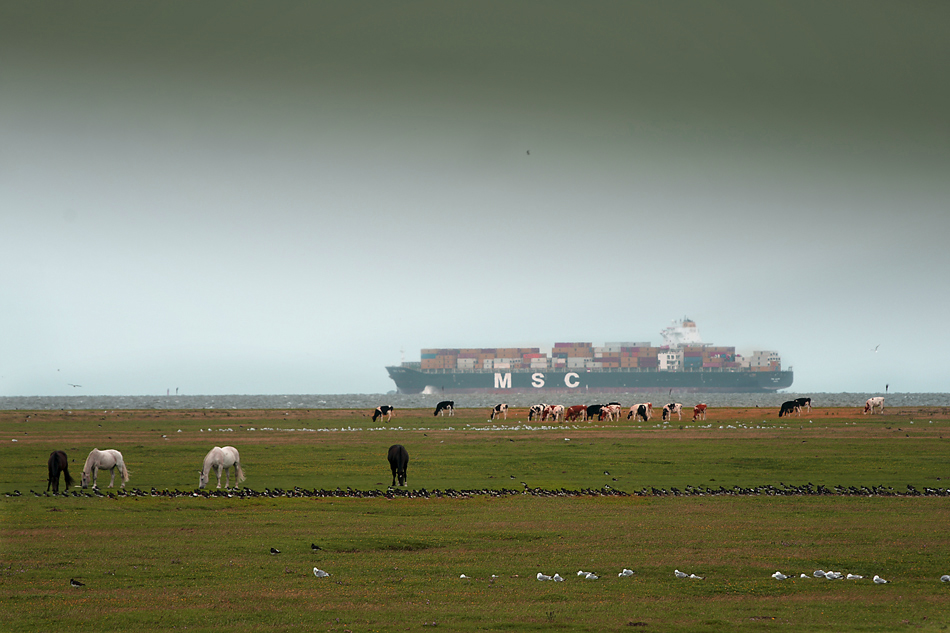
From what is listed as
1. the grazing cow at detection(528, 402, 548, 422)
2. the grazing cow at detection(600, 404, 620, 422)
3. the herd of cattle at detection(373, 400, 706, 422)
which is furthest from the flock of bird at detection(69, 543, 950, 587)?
the grazing cow at detection(528, 402, 548, 422)

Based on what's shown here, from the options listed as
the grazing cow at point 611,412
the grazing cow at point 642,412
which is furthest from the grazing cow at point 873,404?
the grazing cow at point 611,412

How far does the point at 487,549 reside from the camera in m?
14.1

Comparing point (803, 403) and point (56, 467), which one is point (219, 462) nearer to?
point (56, 467)

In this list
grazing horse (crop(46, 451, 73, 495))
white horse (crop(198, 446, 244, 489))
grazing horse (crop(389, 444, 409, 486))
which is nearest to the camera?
grazing horse (crop(46, 451, 73, 495))

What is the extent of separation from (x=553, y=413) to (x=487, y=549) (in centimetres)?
4485

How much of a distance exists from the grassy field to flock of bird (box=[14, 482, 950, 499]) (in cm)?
52

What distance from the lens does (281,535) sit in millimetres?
15461

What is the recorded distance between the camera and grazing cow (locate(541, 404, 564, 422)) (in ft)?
190

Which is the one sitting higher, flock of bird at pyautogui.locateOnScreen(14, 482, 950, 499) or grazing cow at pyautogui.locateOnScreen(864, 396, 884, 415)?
grazing cow at pyautogui.locateOnScreen(864, 396, 884, 415)

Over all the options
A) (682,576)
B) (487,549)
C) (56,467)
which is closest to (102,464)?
(56,467)

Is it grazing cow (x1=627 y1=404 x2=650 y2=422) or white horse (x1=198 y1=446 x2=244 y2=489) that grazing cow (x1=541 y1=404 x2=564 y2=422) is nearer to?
grazing cow (x1=627 y1=404 x2=650 y2=422)

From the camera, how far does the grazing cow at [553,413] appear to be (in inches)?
2285

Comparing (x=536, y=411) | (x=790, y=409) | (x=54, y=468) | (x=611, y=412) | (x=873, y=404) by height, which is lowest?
(x=536, y=411)

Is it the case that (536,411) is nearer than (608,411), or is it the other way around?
(608,411)
